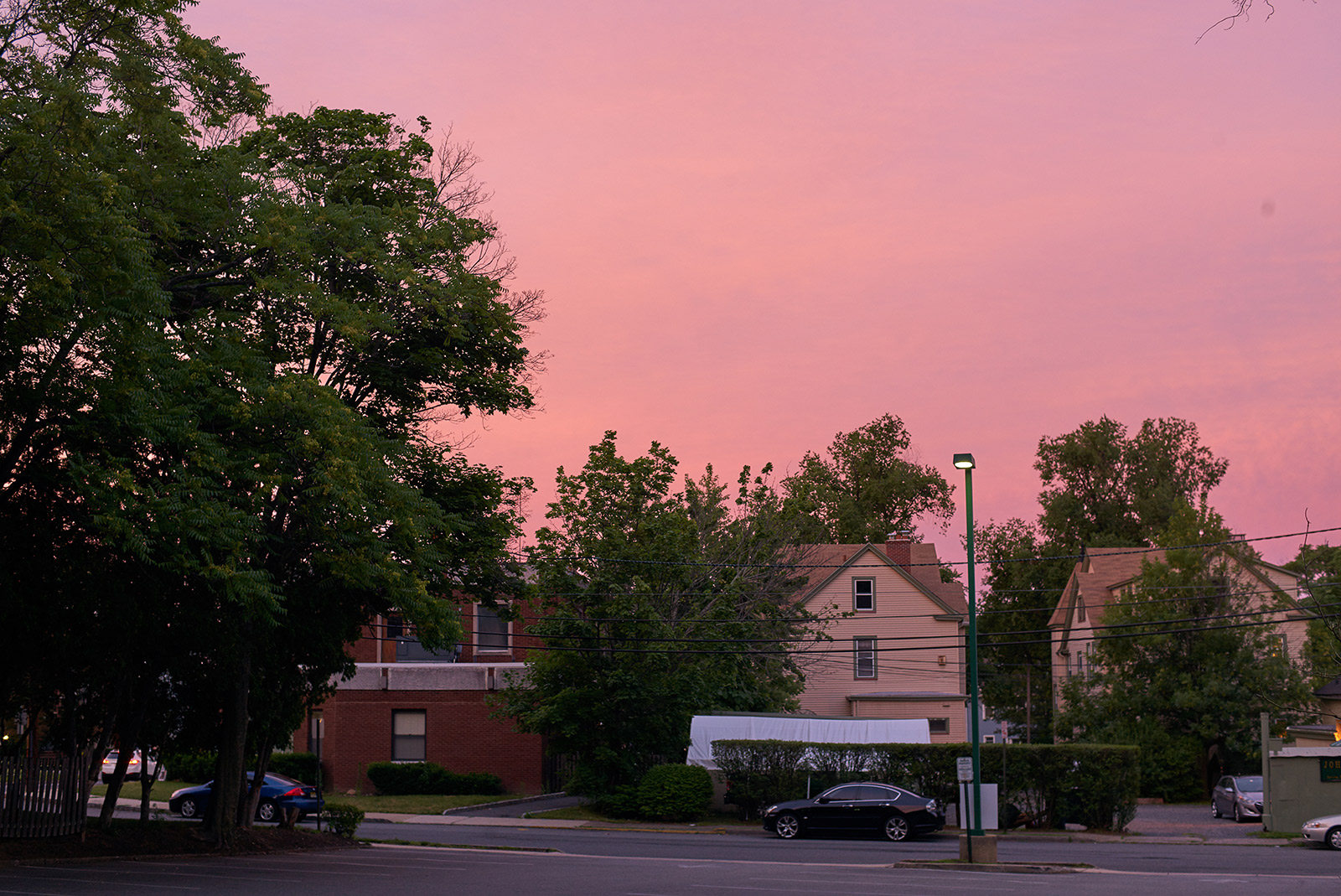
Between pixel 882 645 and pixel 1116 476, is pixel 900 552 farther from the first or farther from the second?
pixel 1116 476

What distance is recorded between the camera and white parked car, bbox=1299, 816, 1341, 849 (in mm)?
28172

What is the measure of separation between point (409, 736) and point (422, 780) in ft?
6.57

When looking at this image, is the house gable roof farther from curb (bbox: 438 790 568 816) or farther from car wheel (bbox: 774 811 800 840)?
car wheel (bbox: 774 811 800 840)

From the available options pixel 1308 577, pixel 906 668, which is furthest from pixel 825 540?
pixel 1308 577

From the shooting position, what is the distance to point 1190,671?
4778 centimetres

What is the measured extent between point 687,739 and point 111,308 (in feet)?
87.2

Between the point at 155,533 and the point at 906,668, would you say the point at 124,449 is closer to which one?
the point at 155,533

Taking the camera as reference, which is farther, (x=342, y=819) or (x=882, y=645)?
(x=882, y=645)

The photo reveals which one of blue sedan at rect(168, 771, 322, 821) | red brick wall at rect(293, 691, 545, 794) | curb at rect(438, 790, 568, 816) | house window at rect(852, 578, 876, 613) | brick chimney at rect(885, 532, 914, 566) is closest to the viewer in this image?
blue sedan at rect(168, 771, 322, 821)

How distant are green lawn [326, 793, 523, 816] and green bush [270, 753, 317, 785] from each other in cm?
116

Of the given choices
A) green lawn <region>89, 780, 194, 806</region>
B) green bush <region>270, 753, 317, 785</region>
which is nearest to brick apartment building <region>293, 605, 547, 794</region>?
green bush <region>270, 753, 317, 785</region>

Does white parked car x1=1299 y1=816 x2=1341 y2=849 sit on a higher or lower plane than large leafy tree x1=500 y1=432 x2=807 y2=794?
lower

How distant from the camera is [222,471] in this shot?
60.4 ft

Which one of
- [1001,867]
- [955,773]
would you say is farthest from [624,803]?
[1001,867]
